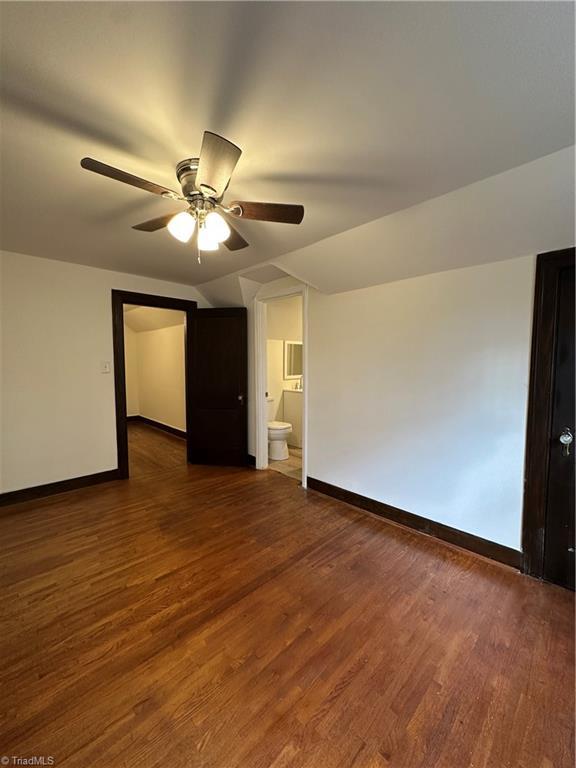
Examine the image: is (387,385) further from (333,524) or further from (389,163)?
(389,163)

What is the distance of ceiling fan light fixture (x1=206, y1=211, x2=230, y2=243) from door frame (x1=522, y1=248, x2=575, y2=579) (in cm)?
192

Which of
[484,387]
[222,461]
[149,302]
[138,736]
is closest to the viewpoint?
[138,736]

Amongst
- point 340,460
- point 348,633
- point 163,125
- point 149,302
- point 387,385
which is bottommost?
point 348,633

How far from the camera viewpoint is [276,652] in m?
1.47

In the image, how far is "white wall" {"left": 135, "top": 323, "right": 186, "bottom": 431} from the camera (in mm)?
5590

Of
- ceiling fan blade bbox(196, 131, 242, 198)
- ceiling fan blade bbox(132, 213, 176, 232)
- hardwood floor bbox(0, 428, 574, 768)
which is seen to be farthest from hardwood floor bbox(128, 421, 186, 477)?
ceiling fan blade bbox(196, 131, 242, 198)

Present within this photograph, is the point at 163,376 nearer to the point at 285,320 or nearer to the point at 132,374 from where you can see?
the point at 132,374

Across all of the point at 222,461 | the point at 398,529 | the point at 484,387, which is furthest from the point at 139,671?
the point at 222,461

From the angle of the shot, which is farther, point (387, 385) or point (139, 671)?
point (387, 385)

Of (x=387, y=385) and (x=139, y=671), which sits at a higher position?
(x=387, y=385)

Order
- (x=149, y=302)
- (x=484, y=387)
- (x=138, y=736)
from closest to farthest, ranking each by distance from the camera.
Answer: (x=138, y=736) < (x=484, y=387) < (x=149, y=302)

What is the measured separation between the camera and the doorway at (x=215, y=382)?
13.2 ft

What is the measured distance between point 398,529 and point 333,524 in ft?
1.77

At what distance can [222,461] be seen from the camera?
4.18 meters
